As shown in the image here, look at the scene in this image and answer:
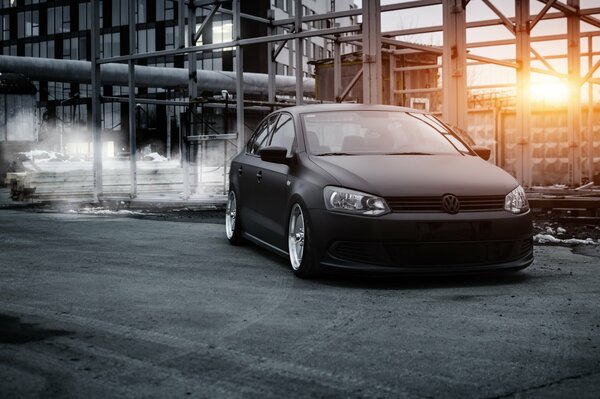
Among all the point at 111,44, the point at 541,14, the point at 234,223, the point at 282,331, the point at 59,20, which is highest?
the point at 59,20

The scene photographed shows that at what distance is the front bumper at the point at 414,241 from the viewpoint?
6.12 metres

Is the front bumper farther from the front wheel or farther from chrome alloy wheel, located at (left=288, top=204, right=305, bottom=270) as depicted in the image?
chrome alloy wheel, located at (left=288, top=204, right=305, bottom=270)

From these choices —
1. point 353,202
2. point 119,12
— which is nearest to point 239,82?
point 353,202

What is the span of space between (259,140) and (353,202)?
8.56ft

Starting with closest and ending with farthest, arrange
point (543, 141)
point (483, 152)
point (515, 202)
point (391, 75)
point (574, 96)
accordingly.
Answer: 1. point (515, 202)
2. point (483, 152)
3. point (574, 96)
4. point (391, 75)
5. point (543, 141)

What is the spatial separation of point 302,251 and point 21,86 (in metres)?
24.6

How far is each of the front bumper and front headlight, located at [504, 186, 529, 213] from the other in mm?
105

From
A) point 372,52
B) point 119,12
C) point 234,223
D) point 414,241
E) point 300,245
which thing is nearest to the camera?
point 414,241

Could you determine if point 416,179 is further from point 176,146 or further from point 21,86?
point 176,146

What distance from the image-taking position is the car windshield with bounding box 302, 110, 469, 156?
725 centimetres

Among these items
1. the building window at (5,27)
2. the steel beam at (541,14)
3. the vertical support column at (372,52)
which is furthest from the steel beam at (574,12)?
the building window at (5,27)

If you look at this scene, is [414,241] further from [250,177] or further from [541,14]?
[541,14]

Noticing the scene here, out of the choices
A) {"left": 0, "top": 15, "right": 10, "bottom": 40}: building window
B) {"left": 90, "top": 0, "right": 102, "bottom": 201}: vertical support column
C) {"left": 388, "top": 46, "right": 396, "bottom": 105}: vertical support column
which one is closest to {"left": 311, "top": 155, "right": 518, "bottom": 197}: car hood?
{"left": 90, "top": 0, "right": 102, "bottom": 201}: vertical support column

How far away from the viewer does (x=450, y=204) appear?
620 cm
